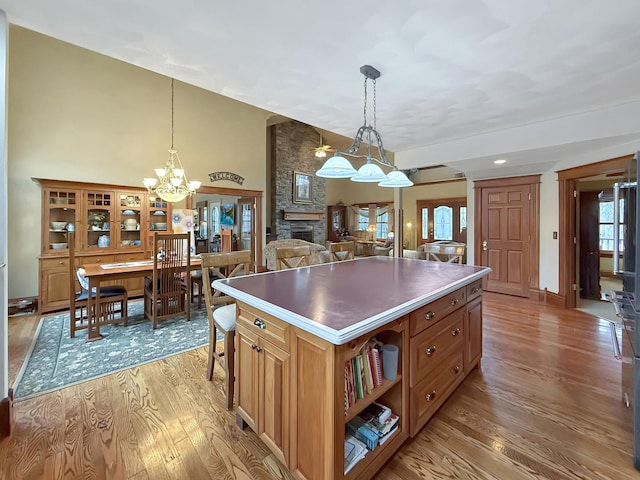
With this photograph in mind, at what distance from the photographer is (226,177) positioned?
6.24 m

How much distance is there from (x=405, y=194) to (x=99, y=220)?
29.3 feet

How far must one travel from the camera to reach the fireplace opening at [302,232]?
927 centimetres

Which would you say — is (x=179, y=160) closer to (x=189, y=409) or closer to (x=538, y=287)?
(x=189, y=409)

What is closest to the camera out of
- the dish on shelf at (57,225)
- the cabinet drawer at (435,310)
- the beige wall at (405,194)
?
the cabinet drawer at (435,310)

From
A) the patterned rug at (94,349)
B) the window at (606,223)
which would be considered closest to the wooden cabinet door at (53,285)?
the patterned rug at (94,349)

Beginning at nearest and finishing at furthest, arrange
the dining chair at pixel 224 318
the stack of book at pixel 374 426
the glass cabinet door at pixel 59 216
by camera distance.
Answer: the stack of book at pixel 374 426
the dining chair at pixel 224 318
the glass cabinet door at pixel 59 216

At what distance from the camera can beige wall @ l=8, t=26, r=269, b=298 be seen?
4133mm

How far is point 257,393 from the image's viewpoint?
1.58 m

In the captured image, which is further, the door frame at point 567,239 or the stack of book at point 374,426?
the door frame at point 567,239

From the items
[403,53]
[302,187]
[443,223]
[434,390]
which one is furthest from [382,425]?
[443,223]

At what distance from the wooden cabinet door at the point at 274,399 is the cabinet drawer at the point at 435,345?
2.24 ft

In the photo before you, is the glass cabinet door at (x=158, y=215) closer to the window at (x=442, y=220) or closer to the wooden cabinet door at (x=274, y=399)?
the wooden cabinet door at (x=274, y=399)

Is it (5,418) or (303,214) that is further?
(303,214)

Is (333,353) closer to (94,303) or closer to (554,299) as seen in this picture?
(94,303)
